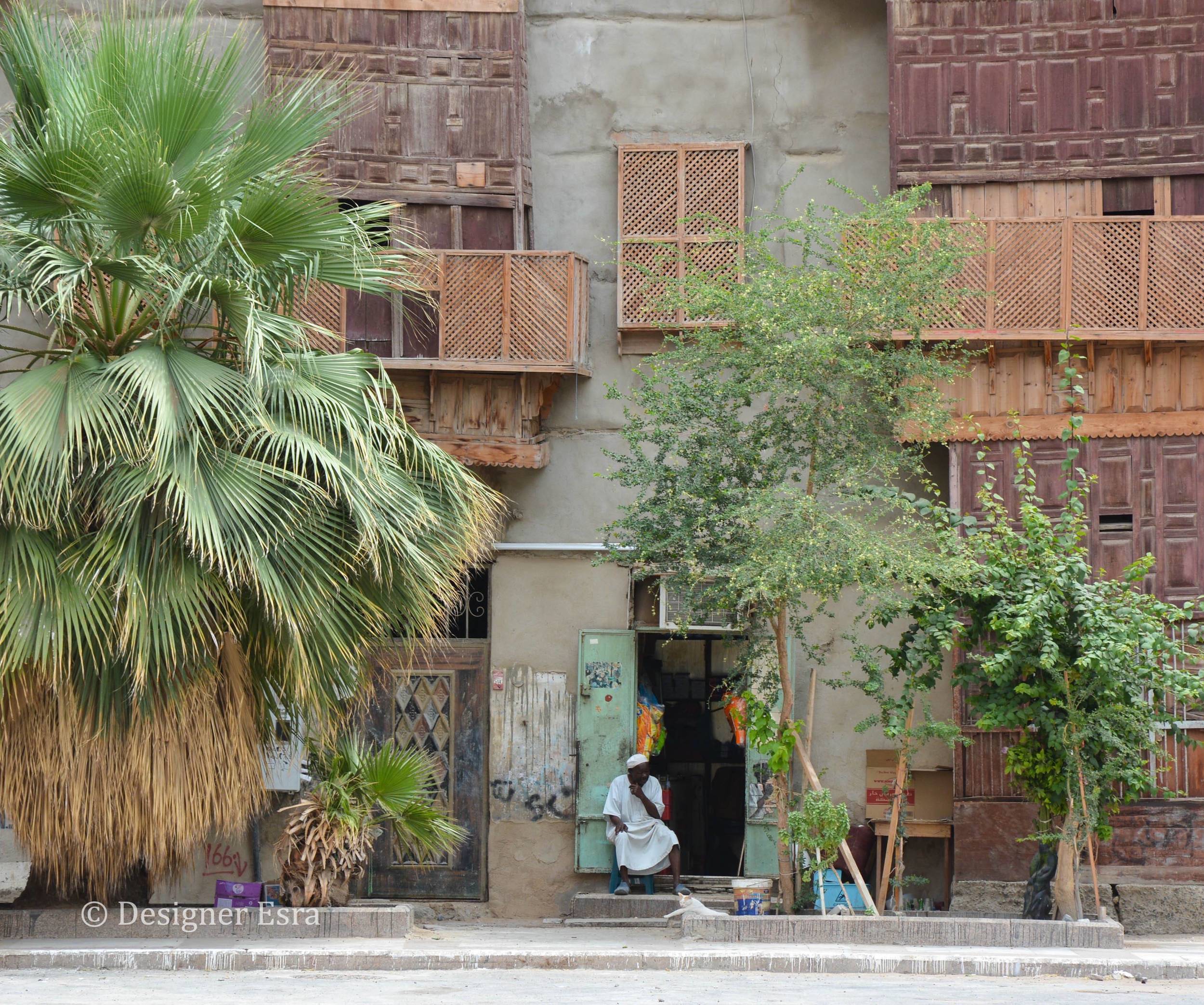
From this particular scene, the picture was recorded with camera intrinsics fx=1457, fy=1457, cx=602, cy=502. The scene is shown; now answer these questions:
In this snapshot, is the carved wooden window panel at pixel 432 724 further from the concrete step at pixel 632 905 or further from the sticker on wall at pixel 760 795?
the sticker on wall at pixel 760 795

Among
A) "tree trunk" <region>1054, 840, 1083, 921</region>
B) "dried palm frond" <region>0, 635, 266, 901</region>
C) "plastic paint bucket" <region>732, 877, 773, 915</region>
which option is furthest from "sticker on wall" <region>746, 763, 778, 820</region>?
"dried palm frond" <region>0, 635, 266, 901</region>

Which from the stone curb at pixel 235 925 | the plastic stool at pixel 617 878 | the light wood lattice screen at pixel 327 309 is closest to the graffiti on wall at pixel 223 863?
the stone curb at pixel 235 925

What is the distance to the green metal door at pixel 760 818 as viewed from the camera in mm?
12961

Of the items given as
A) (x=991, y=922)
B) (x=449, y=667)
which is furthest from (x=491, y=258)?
(x=991, y=922)

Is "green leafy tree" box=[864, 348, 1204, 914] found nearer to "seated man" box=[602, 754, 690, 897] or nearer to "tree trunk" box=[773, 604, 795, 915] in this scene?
"tree trunk" box=[773, 604, 795, 915]

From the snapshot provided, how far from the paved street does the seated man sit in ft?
12.1

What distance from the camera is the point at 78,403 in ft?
28.9

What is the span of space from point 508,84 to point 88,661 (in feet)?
22.5

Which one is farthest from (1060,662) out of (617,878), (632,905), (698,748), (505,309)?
(505,309)

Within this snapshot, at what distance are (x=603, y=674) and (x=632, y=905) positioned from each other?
2.08 meters

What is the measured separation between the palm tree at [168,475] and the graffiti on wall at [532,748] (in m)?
3.70

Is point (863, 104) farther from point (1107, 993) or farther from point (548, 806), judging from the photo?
point (1107, 993)

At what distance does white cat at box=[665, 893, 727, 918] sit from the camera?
32.8 feet

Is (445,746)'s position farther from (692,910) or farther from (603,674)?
(692,910)
